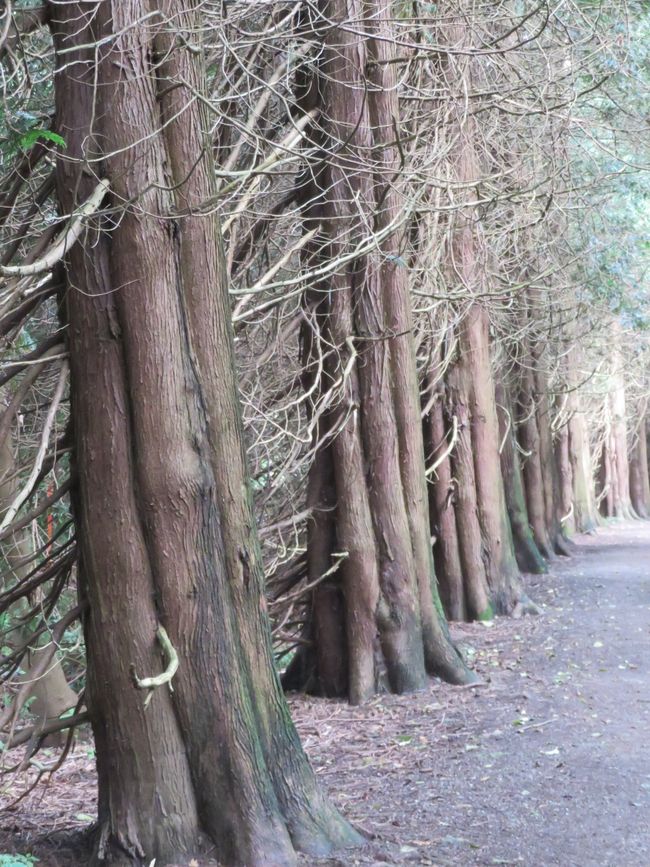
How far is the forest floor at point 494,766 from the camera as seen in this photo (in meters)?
4.99

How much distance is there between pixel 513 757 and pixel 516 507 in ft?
30.6

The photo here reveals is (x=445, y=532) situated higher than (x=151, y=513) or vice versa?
(x=151, y=513)

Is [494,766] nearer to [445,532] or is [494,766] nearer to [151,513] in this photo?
[151,513]

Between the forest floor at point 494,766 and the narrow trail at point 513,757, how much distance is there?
1 cm

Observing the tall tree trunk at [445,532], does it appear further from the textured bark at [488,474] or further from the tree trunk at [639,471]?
the tree trunk at [639,471]

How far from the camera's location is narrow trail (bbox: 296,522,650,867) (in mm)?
5051

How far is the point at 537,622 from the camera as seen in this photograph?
1127cm

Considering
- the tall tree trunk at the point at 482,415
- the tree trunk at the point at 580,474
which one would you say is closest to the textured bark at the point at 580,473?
the tree trunk at the point at 580,474

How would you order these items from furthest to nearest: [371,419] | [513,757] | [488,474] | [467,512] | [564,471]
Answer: [564,471], [488,474], [467,512], [371,419], [513,757]

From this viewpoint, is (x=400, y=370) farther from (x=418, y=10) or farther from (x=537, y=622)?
(x=537, y=622)

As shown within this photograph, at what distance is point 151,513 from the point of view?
455 cm

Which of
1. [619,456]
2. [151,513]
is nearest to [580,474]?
[619,456]

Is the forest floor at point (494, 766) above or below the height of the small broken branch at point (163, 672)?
below

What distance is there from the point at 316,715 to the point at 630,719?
2.41 metres
